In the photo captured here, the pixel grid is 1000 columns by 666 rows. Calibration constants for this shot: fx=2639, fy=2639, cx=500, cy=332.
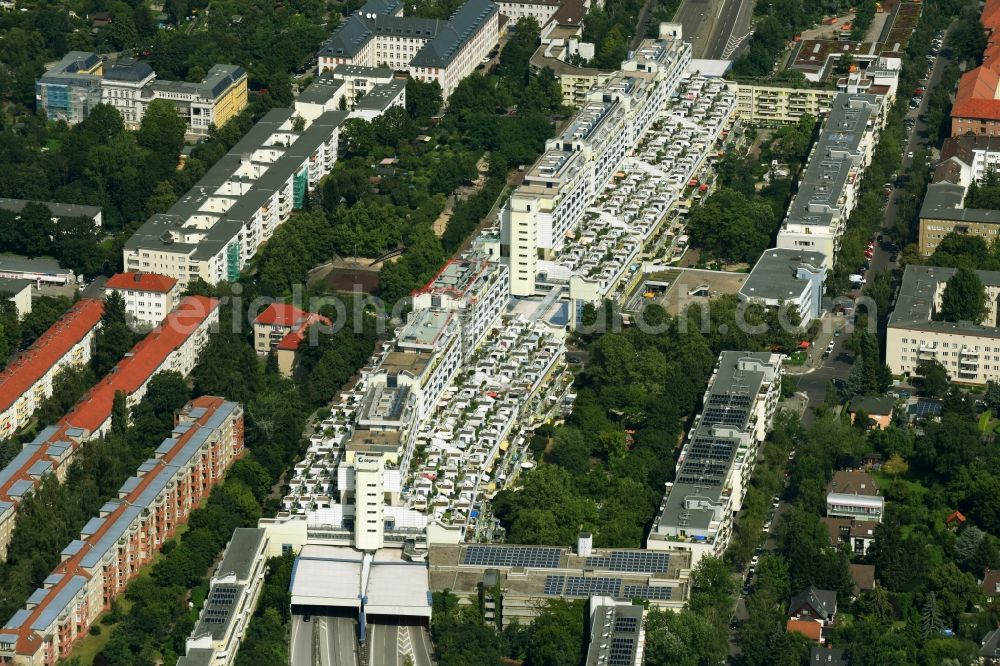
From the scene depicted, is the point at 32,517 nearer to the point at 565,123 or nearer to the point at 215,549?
the point at 215,549

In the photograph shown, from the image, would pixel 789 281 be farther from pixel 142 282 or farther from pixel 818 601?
pixel 142 282

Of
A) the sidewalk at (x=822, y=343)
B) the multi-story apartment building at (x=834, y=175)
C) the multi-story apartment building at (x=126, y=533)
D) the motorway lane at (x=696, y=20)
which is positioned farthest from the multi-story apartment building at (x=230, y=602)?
the motorway lane at (x=696, y=20)

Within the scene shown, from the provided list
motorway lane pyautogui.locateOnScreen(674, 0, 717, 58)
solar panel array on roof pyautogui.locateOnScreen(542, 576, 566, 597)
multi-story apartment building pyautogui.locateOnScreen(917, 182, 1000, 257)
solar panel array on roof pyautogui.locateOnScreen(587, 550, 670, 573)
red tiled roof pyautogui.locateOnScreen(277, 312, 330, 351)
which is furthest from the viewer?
motorway lane pyautogui.locateOnScreen(674, 0, 717, 58)

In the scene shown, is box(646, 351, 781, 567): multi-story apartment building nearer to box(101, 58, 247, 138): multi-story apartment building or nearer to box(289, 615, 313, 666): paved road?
box(289, 615, 313, 666): paved road

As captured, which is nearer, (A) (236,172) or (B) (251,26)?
(A) (236,172)

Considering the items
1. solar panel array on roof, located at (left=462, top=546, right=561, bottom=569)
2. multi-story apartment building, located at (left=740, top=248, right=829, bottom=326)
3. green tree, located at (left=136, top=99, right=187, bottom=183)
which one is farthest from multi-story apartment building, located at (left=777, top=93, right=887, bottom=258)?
green tree, located at (left=136, top=99, right=187, bottom=183)

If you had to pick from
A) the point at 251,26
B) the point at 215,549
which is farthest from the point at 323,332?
the point at 251,26
